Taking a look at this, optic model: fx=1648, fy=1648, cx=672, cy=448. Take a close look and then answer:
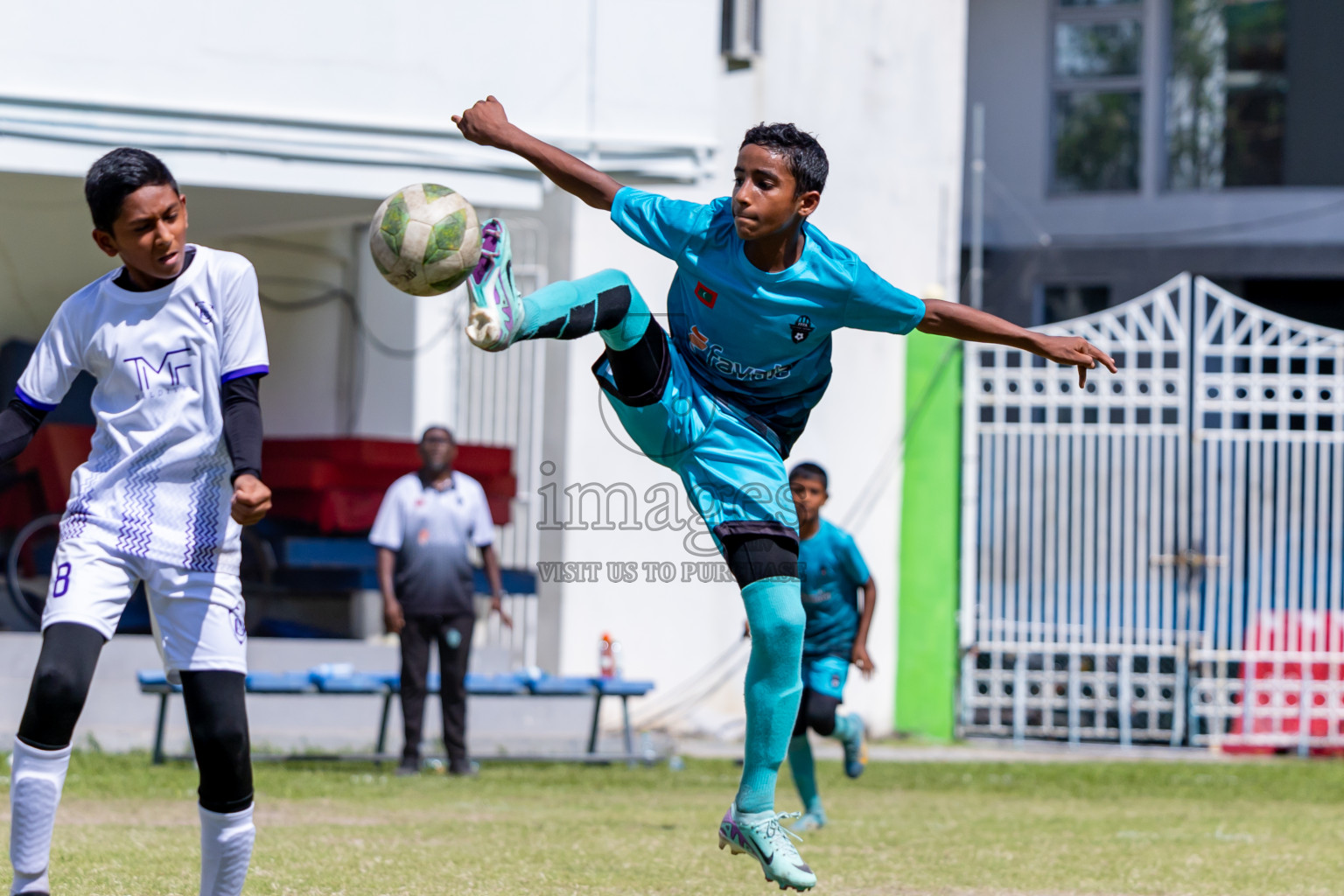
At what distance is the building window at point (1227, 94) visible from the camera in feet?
53.6

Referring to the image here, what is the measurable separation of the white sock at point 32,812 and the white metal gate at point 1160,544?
32.0 ft

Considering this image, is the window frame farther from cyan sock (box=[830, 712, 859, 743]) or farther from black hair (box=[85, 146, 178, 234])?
black hair (box=[85, 146, 178, 234])

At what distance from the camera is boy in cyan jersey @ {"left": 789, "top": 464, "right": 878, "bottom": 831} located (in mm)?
8523

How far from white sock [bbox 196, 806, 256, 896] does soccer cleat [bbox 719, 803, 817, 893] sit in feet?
4.55

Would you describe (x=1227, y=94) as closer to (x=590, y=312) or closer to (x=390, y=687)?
(x=390, y=687)

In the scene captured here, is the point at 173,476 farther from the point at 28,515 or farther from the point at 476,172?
the point at 28,515

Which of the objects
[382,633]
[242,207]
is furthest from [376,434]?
A: [242,207]

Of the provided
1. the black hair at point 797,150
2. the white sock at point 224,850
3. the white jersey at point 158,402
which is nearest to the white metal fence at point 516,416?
the black hair at point 797,150

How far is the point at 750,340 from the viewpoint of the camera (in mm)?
5039

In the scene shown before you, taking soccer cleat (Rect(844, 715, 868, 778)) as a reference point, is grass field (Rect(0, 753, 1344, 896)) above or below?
below

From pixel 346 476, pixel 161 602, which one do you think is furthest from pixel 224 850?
pixel 346 476

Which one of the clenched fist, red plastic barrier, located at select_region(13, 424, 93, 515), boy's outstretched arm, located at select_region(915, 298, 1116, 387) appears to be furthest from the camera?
red plastic barrier, located at select_region(13, 424, 93, 515)

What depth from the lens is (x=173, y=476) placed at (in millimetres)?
4480

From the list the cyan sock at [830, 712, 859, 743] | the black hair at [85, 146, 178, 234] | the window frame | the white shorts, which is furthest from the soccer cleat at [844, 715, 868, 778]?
the window frame
